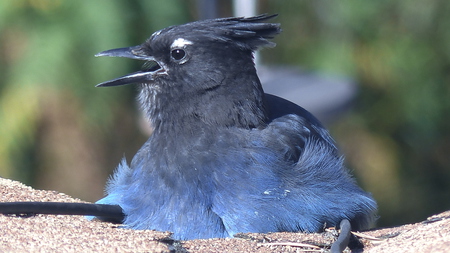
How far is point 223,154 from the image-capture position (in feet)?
Result: 10.3

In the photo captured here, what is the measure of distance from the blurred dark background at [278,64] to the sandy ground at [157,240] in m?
3.73

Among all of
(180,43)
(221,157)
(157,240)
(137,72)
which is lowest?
(157,240)

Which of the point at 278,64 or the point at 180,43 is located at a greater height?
the point at 180,43

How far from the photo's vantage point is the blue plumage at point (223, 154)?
9.76 feet

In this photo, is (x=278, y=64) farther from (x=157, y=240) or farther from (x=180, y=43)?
(x=157, y=240)

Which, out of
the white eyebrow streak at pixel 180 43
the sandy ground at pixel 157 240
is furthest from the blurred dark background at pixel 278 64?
the sandy ground at pixel 157 240

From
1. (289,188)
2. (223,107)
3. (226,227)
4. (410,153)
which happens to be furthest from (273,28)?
(410,153)

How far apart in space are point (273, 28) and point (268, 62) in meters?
4.40

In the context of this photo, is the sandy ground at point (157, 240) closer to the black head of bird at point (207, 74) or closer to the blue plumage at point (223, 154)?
the blue plumage at point (223, 154)

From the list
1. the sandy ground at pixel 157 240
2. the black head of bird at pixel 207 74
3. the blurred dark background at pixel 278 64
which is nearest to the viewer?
the sandy ground at pixel 157 240

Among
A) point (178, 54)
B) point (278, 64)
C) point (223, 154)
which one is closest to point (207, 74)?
point (178, 54)

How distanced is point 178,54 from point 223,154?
644 millimetres

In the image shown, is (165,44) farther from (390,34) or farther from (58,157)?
(390,34)

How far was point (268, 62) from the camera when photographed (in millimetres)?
7875
